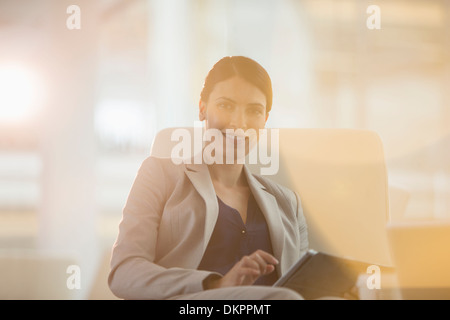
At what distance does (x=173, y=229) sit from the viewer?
3.90ft

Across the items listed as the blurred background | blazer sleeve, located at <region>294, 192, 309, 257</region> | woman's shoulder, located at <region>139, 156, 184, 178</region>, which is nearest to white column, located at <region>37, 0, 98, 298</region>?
the blurred background

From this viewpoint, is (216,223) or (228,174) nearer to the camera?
(216,223)

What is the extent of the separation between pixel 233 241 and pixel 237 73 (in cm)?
44

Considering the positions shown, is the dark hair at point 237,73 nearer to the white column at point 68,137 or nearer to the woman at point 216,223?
the woman at point 216,223

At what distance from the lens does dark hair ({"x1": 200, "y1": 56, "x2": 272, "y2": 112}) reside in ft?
4.21

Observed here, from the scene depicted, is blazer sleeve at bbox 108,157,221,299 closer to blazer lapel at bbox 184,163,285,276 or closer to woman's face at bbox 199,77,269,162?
blazer lapel at bbox 184,163,285,276

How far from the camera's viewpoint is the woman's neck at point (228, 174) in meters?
1.30

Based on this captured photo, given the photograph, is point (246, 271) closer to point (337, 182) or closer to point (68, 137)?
point (337, 182)

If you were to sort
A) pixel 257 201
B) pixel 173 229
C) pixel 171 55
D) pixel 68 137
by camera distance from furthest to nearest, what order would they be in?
pixel 171 55 → pixel 68 137 → pixel 257 201 → pixel 173 229

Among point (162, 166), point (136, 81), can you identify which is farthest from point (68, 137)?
point (162, 166)

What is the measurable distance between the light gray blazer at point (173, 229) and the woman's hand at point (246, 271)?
2.1 inches

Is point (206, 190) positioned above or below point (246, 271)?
above

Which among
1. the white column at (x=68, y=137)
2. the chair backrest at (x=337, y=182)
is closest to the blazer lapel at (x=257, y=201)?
the chair backrest at (x=337, y=182)
